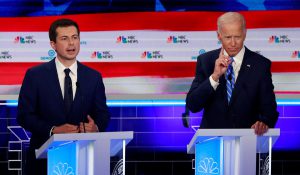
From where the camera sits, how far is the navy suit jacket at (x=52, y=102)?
17.2 ft

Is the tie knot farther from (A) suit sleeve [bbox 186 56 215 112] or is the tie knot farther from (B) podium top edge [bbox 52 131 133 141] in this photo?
(B) podium top edge [bbox 52 131 133 141]

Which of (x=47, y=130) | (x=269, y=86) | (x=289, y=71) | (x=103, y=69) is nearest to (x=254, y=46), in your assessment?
(x=289, y=71)

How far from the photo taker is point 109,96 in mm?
8023

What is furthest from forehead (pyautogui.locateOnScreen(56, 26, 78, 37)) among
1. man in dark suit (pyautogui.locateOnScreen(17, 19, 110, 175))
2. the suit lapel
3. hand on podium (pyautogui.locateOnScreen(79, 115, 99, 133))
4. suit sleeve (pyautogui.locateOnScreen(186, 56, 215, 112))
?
the suit lapel

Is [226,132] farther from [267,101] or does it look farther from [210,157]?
[267,101]

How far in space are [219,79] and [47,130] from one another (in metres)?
1.06

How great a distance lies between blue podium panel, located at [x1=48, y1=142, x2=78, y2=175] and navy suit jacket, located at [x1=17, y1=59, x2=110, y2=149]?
2.27 feet

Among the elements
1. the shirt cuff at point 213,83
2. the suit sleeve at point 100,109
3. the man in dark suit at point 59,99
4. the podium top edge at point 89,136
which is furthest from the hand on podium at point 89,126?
the shirt cuff at point 213,83

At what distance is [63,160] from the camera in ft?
14.7

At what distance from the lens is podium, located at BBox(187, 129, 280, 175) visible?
4465 mm

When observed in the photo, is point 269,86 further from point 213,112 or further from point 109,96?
point 109,96

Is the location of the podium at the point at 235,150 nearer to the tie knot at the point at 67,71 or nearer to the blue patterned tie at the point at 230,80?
the blue patterned tie at the point at 230,80

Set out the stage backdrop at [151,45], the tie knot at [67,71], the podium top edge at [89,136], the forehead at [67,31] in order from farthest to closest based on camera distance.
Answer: the stage backdrop at [151,45] → the forehead at [67,31] → the tie knot at [67,71] → the podium top edge at [89,136]

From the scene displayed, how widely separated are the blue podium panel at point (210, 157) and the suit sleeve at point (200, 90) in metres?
0.34
